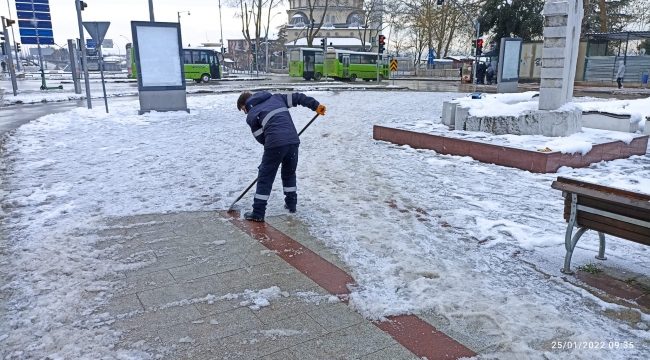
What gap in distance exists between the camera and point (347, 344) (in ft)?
9.14

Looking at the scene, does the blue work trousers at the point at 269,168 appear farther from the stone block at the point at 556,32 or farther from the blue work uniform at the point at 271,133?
the stone block at the point at 556,32

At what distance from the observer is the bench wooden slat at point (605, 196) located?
3073 millimetres

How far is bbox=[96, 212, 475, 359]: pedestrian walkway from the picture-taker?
2744mm

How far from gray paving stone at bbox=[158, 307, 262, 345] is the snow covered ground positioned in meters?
0.31

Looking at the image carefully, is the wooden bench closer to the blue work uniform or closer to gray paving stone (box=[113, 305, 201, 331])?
the blue work uniform

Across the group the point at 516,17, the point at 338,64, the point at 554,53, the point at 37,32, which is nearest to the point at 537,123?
the point at 554,53

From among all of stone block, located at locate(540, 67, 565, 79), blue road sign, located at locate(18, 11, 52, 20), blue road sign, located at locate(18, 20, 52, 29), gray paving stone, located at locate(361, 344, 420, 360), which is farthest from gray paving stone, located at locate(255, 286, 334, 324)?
blue road sign, located at locate(18, 11, 52, 20)

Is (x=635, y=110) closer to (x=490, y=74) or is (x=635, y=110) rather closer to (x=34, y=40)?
(x=490, y=74)

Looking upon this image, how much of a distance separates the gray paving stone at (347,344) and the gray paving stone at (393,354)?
29 mm

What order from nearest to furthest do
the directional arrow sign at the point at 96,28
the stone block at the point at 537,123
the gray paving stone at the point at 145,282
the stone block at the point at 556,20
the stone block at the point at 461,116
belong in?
1. the gray paving stone at the point at 145,282
2. the stone block at the point at 537,123
3. the stone block at the point at 556,20
4. the stone block at the point at 461,116
5. the directional arrow sign at the point at 96,28

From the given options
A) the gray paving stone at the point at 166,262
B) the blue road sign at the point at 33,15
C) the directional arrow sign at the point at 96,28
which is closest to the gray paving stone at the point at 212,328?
the gray paving stone at the point at 166,262

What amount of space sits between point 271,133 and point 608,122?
Answer: 8.05 meters

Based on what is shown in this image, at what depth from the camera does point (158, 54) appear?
529 inches

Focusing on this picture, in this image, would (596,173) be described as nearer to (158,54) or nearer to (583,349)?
(583,349)
